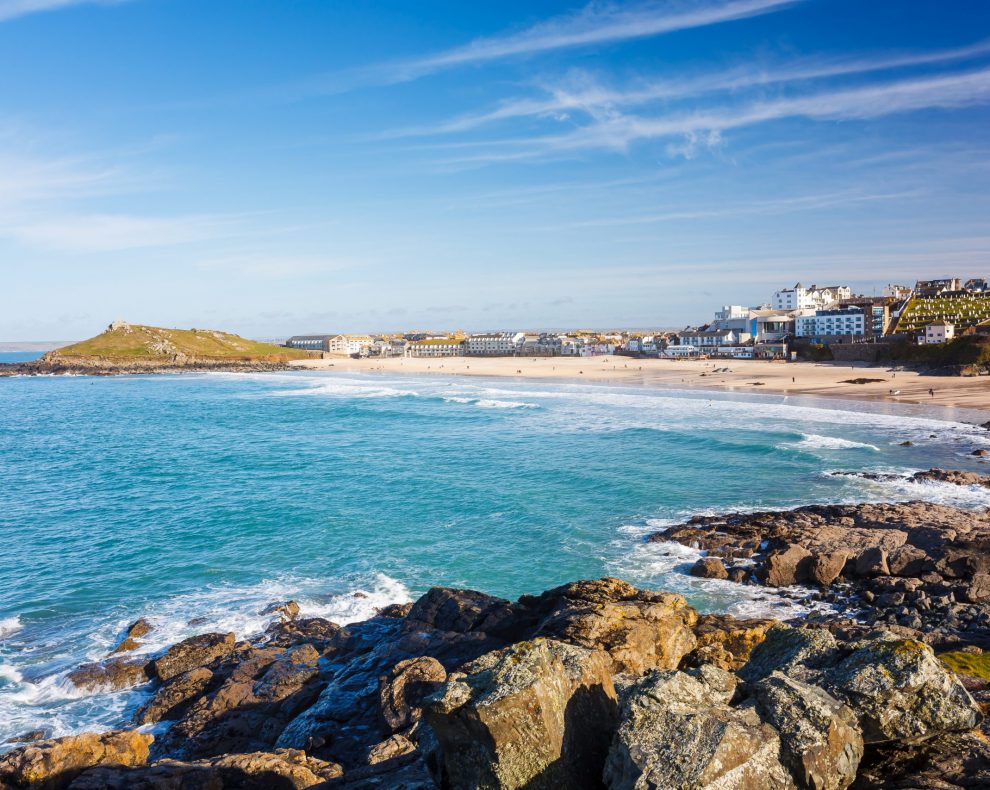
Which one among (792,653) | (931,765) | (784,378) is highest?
(792,653)

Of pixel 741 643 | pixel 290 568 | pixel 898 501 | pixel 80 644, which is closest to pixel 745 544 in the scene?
pixel 898 501

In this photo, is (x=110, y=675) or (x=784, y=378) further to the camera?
(x=784, y=378)

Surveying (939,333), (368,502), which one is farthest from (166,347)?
(939,333)

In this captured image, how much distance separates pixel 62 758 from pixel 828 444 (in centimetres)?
4389

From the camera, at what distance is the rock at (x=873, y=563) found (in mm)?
21109

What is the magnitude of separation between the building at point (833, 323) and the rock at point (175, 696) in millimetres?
121880

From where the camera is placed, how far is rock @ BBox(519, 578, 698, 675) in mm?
11797

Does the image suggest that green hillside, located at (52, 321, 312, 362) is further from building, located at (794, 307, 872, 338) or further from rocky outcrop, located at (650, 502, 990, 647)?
rocky outcrop, located at (650, 502, 990, 647)

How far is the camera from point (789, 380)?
85500 millimetres

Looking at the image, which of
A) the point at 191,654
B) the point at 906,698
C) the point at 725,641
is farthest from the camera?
the point at 191,654

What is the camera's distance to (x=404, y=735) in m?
10.9

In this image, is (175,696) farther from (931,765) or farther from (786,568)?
(786,568)

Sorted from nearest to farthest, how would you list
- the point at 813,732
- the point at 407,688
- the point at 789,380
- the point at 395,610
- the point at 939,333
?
the point at 813,732 → the point at 407,688 → the point at 395,610 → the point at 789,380 → the point at 939,333

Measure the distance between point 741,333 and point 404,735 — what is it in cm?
14530
